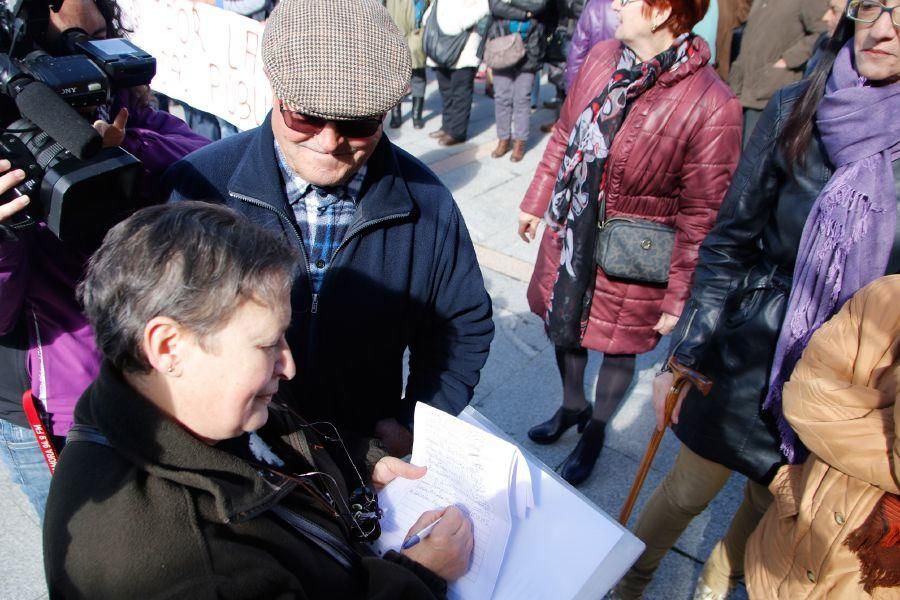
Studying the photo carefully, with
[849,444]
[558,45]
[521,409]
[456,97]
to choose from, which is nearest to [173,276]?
[849,444]

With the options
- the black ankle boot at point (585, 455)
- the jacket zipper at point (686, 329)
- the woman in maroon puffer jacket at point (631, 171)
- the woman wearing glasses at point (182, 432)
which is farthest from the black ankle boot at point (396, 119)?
the woman wearing glasses at point (182, 432)

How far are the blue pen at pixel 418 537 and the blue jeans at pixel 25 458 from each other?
1.08 metres

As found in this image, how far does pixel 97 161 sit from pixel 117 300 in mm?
491

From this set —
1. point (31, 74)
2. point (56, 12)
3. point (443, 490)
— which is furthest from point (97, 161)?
point (443, 490)

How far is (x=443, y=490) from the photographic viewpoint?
1.40 metres

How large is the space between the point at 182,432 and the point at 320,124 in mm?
697

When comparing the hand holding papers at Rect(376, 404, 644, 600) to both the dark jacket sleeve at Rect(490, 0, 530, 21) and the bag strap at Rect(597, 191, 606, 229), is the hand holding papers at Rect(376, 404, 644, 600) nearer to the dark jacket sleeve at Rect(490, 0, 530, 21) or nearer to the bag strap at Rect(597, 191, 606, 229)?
the bag strap at Rect(597, 191, 606, 229)

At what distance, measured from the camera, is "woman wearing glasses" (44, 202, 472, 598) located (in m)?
0.97

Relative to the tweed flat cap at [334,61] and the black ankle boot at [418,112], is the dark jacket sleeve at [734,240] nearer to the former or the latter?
the tweed flat cap at [334,61]

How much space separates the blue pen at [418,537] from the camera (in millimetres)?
1307

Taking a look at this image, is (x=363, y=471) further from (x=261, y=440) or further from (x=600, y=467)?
(x=600, y=467)

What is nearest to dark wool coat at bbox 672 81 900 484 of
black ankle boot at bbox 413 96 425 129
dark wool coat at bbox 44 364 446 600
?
dark wool coat at bbox 44 364 446 600

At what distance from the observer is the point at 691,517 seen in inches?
85.7

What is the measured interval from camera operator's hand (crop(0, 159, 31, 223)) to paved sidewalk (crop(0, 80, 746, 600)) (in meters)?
1.75
